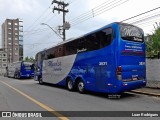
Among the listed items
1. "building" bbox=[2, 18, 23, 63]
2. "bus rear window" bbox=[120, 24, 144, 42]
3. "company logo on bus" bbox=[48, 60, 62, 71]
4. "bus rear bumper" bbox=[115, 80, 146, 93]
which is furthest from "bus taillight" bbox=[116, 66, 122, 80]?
"building" bbox=[2, 18, 23, 63]

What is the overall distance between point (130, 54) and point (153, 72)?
4880 millimetres

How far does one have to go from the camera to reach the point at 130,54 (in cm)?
1435

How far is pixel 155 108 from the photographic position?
11.1 metres

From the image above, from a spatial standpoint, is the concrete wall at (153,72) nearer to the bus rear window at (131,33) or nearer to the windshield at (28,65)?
the bus rear window at (131,33)

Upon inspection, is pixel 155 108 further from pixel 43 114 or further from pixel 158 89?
pixel 158 89

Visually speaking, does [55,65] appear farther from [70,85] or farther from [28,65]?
[28,65]

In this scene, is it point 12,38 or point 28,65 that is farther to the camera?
point 12,38

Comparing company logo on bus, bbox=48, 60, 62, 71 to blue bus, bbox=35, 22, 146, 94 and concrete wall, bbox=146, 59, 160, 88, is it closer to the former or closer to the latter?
blue bus, bbox=35, 22, 146, 94

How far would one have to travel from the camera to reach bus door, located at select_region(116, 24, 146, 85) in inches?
→ 546

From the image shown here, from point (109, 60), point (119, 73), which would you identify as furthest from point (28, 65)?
point (119, 73)

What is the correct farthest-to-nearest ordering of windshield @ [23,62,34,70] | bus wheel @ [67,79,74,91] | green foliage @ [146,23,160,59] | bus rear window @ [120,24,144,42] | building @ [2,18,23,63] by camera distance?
building @ [2,18,23,63]
windshield @ [23,62,34,70]
green foliage @ [146,23,160,59]
bus wheel @ [67,79,74,91]
bus rear window @ [120,24,144,42]

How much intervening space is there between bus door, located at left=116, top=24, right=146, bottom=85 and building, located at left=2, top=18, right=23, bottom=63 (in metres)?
105

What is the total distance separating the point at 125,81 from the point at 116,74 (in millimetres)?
648

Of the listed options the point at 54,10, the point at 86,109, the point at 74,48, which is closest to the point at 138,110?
the point at 86,109
